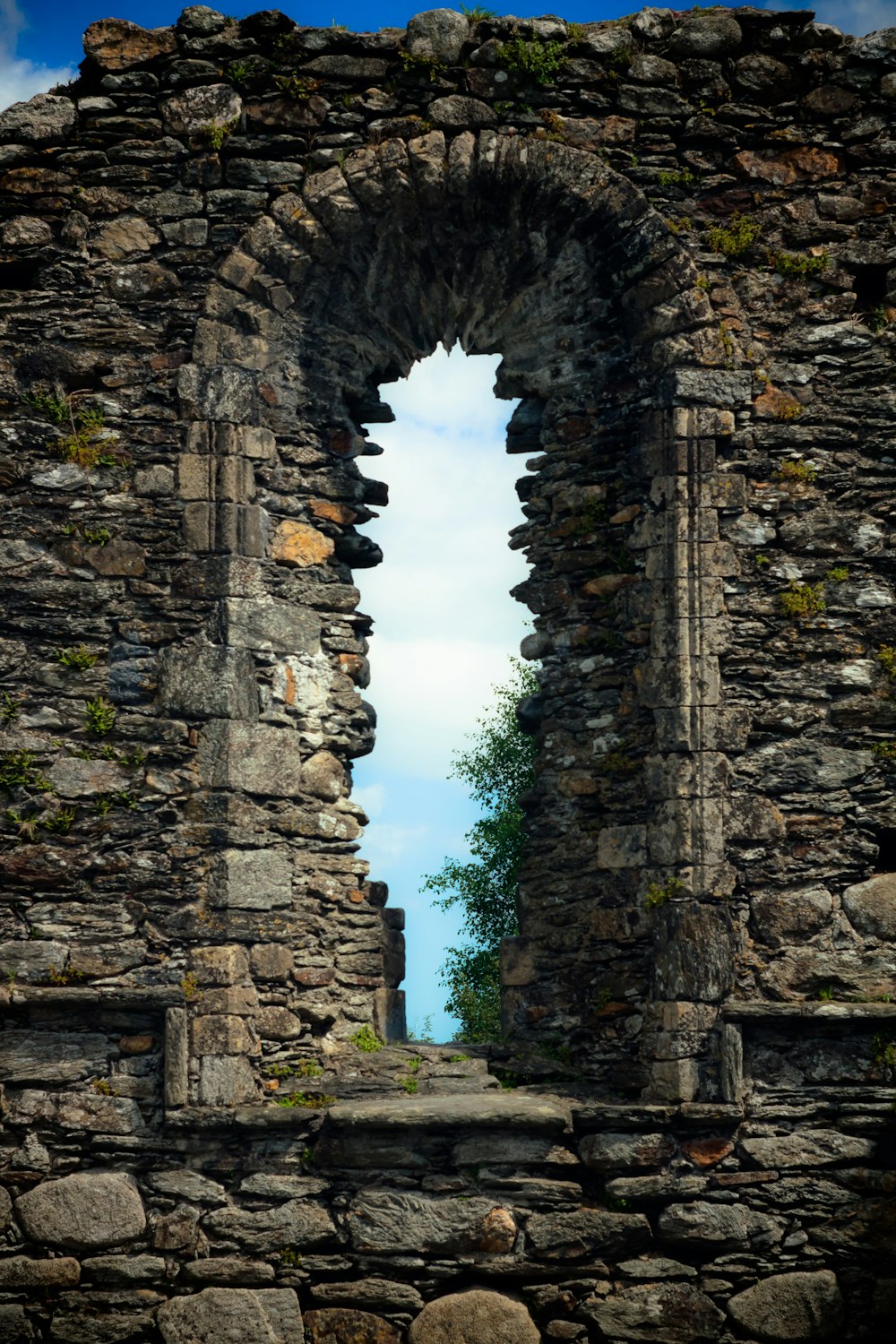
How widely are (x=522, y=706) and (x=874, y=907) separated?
7.39 ft

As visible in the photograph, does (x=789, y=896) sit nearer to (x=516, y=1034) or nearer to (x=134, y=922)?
(x=516, y=1034)

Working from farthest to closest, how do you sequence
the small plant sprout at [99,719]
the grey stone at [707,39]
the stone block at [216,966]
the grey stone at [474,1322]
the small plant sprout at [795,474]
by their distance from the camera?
the grey stone at [707,39] → the small plant sprout at [795,474] → the small plant sprout at [99,719] → the stone block at [216,966] → the grey stone at [474,1322]

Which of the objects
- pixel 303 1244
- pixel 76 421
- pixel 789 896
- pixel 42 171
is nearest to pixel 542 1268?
pixel 303 1244

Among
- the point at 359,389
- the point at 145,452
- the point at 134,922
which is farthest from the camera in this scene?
the point at 359,389

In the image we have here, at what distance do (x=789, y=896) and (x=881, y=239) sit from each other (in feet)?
12.3

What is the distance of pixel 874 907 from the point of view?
8070 millimetres

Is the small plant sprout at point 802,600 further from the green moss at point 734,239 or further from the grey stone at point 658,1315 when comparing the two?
the grey stone at point 658,1315

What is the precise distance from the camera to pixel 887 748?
27.2ft

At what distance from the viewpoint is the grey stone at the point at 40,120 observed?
29.5ft

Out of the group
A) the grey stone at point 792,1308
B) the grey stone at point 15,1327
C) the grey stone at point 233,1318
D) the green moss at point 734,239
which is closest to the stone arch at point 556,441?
the green moss at point 734,239

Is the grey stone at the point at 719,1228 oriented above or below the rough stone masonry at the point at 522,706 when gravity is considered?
below

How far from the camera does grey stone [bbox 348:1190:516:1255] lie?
766cm

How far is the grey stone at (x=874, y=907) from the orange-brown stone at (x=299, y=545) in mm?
3418

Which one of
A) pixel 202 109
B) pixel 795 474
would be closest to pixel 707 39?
pixel 795 474
